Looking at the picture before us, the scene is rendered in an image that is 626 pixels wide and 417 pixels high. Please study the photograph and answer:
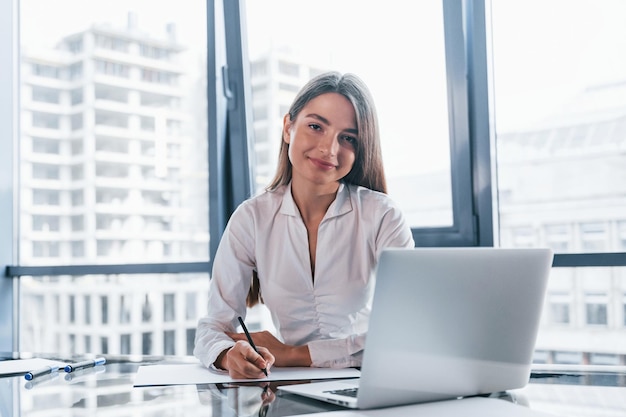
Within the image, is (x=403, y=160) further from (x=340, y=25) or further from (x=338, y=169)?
(x=338, y=169)

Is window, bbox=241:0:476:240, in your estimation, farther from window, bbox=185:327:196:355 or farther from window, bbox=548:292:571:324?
window, bbox=185:327:196:355

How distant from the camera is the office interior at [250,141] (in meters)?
2.31

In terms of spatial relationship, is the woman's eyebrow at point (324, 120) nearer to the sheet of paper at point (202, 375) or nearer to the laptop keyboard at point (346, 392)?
the sheet of paper at point (202, 375)

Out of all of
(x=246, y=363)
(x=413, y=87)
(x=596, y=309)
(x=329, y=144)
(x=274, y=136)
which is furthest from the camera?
(x=274, y=136)

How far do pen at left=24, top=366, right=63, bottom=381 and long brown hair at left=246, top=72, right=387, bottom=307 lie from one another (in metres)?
0.58

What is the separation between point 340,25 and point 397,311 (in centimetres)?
192

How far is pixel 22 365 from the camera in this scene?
1635 mm

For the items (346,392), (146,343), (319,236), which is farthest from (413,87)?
(146,343)

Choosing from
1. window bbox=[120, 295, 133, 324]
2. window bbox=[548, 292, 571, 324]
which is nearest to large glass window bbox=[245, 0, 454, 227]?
window bbox=[548, 292, 571, 324]

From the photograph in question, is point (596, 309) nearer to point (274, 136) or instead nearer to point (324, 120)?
point (324, 120)

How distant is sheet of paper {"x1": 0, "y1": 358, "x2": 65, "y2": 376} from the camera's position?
5.10 ft

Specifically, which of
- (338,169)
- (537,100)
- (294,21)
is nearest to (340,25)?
(294,21)

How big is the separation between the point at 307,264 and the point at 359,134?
380 mm

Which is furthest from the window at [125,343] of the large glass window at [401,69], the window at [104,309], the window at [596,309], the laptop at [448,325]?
the laptop at [448,325]
